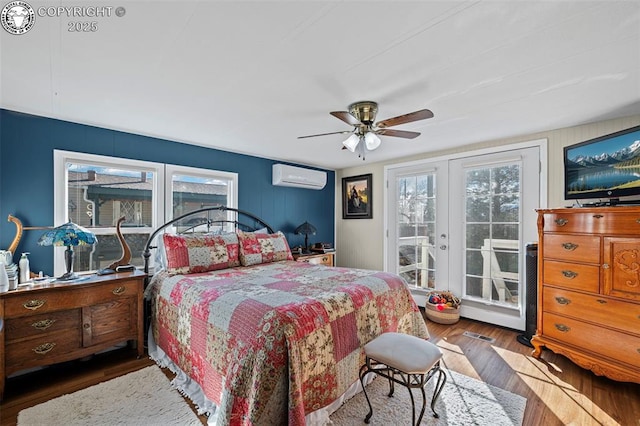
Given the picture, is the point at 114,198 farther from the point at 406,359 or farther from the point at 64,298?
the point at 406,359

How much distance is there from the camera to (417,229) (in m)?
4.28

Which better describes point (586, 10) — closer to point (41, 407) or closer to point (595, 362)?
point (595, 362)

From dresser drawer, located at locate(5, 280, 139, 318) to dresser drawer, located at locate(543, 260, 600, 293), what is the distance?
3.87m

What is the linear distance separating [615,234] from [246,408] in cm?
295

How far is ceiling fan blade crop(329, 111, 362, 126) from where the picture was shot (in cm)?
203

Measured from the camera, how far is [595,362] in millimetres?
2240

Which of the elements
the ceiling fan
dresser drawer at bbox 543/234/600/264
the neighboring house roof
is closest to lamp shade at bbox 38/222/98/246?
the neighboring house roof

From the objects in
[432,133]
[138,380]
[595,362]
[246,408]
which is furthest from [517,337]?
[138,380]

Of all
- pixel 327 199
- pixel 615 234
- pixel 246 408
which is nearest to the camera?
pixel 246 408

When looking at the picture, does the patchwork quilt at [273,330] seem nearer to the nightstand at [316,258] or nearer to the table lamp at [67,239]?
the table lamp at [67,239]

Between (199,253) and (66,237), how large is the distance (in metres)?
1.04

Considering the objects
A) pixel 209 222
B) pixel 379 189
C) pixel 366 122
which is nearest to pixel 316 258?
pixel 379 189

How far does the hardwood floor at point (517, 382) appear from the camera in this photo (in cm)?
188

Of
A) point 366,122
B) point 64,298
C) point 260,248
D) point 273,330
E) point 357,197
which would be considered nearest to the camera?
point 273,330
